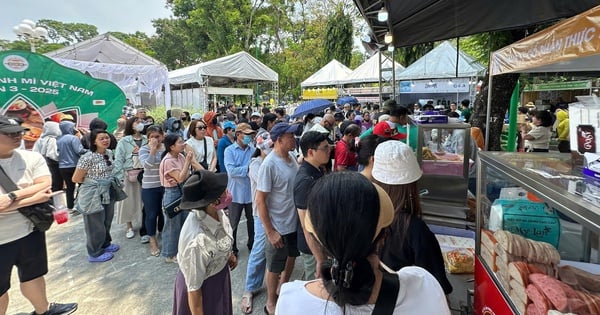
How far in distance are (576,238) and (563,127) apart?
23.5ft

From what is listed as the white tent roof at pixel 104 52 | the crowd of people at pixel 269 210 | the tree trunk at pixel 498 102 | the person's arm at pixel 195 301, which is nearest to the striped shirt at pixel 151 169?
the crowd of people at pixel 269 210

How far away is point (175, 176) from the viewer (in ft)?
12.3

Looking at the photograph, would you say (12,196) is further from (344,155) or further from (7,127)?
(344,155)

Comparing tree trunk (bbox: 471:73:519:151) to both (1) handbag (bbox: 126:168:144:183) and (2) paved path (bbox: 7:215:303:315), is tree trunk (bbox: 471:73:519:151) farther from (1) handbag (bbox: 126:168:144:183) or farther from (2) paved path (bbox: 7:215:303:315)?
(1) handbag (bbox: 126:168:144:183)

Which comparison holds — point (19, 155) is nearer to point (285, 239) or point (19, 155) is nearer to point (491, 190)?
point (285, 239)

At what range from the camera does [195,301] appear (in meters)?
1.85

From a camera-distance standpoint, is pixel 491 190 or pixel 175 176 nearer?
pixel 491 190

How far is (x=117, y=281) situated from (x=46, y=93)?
190 inches

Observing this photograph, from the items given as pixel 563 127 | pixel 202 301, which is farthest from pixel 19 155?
pixel 563 127

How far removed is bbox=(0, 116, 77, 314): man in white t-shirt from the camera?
2418 mm

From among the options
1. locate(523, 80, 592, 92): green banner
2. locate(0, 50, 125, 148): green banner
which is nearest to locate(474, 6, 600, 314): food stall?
locate(0, 50, 125, 148): green banner

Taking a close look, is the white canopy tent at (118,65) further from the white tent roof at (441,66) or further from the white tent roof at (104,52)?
the white tent roof at (441,66)

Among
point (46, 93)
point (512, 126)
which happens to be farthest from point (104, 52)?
point (512, 126)

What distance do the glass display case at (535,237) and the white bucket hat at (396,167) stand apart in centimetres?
43
